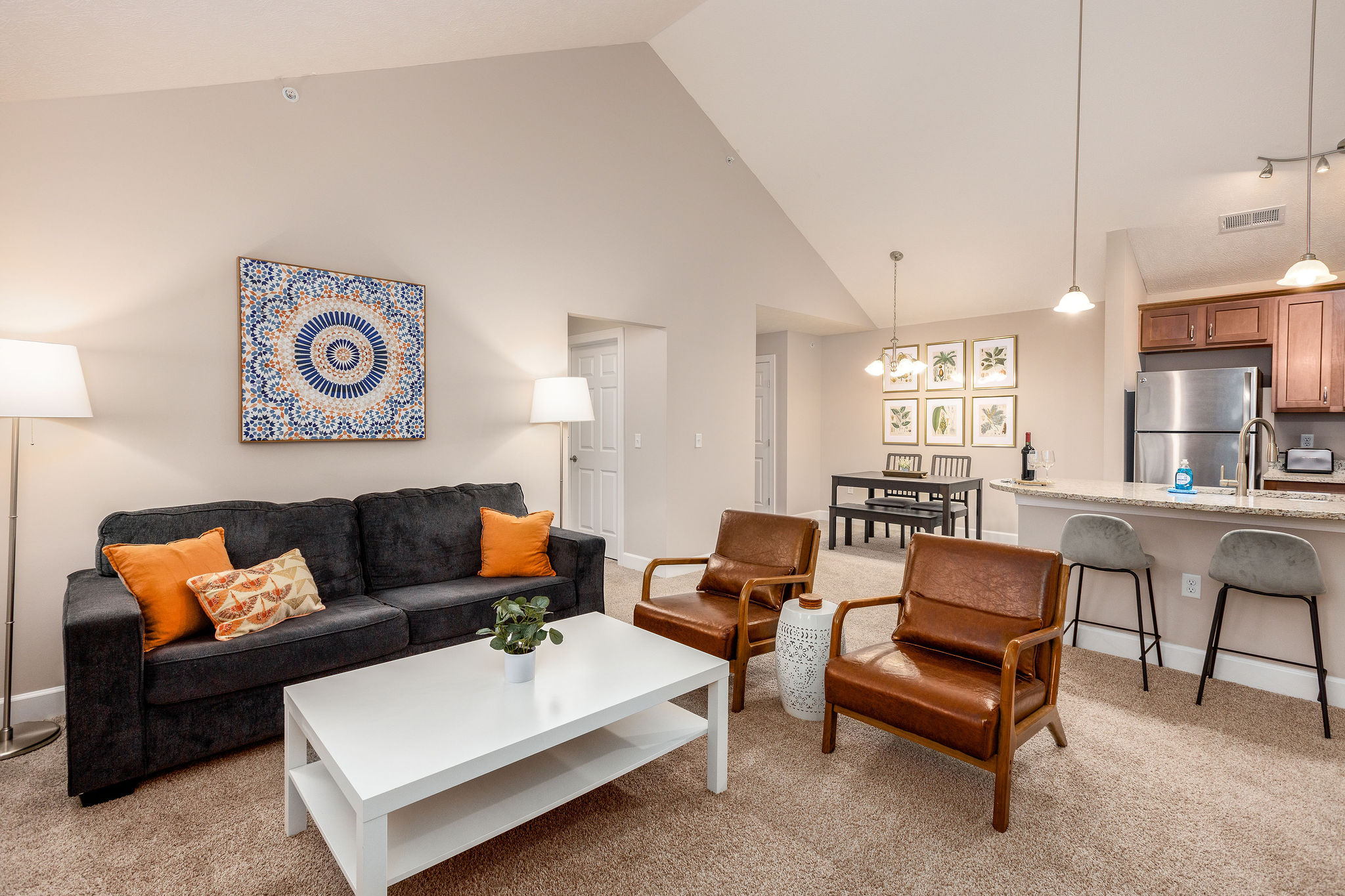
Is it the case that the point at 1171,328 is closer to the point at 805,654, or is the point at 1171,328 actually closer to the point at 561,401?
the point at 805,654

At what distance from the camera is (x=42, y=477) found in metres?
2.71

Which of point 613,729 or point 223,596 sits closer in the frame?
point 613,729

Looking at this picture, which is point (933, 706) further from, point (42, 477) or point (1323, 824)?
point (42, 477)

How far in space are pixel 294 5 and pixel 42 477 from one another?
2.15m

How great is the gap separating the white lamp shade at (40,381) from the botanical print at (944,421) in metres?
6.91

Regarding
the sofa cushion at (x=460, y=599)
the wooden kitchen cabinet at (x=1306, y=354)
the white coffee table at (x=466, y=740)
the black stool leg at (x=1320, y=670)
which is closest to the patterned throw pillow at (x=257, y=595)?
the sofa cushion at (x=460, y=599)

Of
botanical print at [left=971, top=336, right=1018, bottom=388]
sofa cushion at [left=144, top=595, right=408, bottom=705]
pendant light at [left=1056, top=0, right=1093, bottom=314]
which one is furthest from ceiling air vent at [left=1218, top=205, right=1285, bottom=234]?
sofa cushion at [left=144, top=595, right=408, bottom=705]

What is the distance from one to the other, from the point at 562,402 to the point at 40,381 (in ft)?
7.57

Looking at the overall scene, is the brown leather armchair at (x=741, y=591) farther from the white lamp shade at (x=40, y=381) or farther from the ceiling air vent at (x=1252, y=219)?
the ceiling air vent at (x=1252, y=219)

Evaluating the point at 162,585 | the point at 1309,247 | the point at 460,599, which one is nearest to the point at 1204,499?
the point at 1309,247

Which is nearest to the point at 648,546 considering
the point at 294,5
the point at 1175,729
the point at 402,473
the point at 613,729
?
the point at 402,473

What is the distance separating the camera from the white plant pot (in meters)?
2.04

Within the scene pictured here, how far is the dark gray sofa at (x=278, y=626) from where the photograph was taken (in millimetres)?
2086

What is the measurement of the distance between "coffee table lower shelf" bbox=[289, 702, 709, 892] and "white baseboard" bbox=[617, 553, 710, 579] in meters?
2.96
